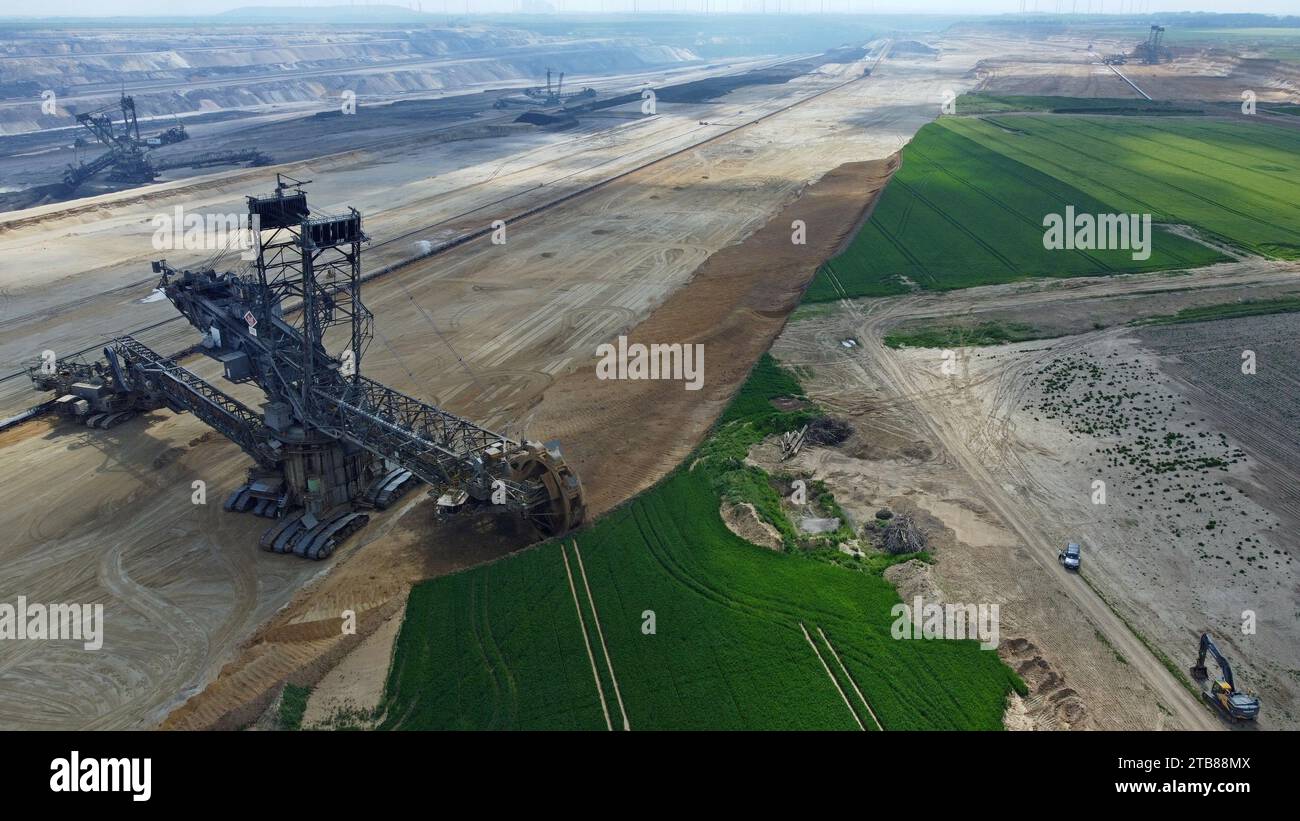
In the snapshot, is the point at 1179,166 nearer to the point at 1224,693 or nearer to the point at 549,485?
the point at 1224,693

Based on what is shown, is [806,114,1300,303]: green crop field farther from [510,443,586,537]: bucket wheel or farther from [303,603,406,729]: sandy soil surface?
[303,603,406,729]: sandy soil surface

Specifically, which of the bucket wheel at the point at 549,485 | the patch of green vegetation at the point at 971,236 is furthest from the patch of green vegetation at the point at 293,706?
the patch of green vegetation at the point at 971,236

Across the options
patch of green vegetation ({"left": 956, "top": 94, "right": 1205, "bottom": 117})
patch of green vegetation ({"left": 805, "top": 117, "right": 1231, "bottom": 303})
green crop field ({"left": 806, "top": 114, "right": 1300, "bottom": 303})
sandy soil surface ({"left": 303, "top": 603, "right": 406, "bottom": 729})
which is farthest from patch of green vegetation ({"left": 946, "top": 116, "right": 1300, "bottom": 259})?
sandy soil surface ({"left": 303, "top": 603, "right": 406, "bottom": 729})

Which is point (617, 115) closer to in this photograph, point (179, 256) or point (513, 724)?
point (179, 256)

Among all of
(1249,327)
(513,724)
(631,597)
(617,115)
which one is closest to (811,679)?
(631,597)

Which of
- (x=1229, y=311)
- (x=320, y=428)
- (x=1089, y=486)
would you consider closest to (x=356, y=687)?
(x=320, y=428)

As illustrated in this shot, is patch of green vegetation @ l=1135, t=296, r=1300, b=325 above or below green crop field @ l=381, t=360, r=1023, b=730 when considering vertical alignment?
above
